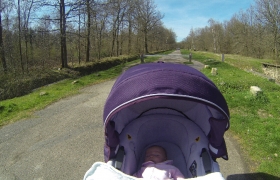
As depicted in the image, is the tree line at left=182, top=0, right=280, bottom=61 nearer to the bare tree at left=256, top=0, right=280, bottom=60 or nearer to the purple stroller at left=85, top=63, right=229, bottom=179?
the bare tree at left=256, top=0, right=280, bottom=60

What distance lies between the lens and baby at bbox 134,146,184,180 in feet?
8.75

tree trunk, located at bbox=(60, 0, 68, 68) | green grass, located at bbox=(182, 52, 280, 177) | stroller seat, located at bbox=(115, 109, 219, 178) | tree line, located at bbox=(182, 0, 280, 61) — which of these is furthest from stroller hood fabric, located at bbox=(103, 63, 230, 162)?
tree line, located at bbox=(182, 0, 280, 61)

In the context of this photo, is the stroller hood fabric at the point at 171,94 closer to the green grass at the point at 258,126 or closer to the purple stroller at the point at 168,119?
the purple stroller at the point at 168,119

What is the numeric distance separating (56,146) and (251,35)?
46211 mm

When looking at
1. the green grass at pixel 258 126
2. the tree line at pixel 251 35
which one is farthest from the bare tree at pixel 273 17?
the green grass at pixel 258 126

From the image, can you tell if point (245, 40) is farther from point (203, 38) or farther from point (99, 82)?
point (99, 82)

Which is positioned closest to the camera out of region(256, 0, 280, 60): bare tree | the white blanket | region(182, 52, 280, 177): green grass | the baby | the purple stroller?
the white blanket

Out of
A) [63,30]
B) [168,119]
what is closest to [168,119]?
[168,119]

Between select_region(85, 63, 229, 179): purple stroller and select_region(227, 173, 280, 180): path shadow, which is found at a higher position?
select_region(85, 63, 229, 179): purple stroller

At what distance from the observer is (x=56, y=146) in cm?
→ 496

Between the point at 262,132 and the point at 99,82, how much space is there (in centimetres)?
836

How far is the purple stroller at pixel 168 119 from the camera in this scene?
231 cm

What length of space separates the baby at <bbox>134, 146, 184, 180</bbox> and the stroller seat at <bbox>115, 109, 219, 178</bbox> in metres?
0.17

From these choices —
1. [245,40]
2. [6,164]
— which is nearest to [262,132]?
[6,164]
